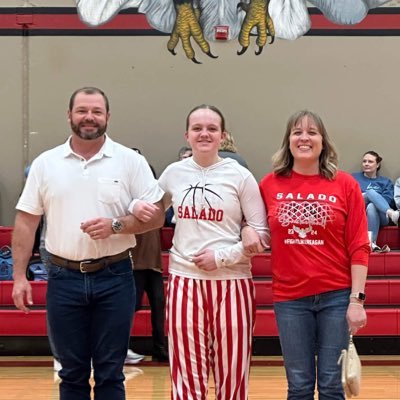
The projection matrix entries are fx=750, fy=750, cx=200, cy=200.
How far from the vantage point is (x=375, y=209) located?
8.64 metres

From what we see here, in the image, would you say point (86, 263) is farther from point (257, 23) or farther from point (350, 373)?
point (257, 23)

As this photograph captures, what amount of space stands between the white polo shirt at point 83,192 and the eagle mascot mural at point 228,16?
19.3ft

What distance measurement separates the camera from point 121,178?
12.3ft

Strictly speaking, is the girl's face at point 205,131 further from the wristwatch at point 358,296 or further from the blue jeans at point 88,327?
the wristwatch at point 358,296

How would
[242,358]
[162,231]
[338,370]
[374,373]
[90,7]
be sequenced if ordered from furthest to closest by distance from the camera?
[90,7] < [162,231] < [374,373] < [242,358] < [338,370]

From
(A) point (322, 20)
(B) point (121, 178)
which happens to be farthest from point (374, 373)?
(A) point (322, 20)

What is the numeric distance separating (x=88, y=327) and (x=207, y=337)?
1.99ft

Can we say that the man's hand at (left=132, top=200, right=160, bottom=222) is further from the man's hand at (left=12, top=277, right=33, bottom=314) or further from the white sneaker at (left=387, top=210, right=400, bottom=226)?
the white sneaker at (left=387, top=210, right=400, bottom=226)

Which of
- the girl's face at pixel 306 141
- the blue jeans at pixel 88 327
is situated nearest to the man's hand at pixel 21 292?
the blue jeans at pixel 88 327

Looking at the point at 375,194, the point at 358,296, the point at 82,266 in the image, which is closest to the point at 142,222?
the point at 82,266

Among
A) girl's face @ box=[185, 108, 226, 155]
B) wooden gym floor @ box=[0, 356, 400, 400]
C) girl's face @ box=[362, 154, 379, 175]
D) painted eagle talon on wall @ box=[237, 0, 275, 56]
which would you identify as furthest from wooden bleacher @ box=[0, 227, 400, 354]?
girl's face @ box=[185, 108, 226, 155]

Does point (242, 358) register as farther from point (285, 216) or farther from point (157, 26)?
point (157, 26)

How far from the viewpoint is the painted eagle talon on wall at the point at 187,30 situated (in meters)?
9.38

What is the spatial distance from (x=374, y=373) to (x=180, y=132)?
4.42m
